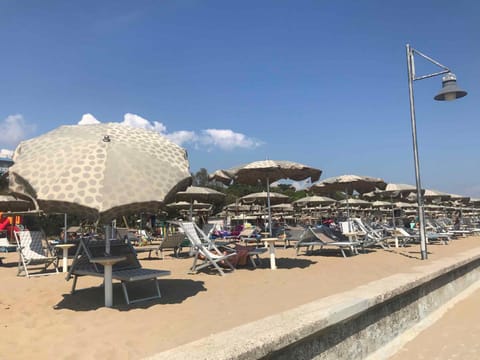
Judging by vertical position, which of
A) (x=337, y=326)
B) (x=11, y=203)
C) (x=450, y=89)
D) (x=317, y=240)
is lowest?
(x=337, y=326)

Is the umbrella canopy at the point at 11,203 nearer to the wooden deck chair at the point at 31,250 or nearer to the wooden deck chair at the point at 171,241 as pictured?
the wooden deck chair at the point at 31,250

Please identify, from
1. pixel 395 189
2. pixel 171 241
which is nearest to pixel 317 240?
pixel 171 241

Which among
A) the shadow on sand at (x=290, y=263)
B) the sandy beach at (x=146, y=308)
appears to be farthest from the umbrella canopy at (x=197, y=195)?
the sandy beach at (x=146, y=308)

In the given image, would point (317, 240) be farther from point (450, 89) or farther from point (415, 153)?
point (450, 89)

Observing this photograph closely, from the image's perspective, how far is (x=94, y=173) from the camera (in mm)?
4133

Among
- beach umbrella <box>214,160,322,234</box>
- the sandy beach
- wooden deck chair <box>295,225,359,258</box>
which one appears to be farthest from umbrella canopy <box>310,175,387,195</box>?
the sandy beach

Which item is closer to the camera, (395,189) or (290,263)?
(290,263)

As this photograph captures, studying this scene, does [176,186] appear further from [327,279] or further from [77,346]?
[327,279]

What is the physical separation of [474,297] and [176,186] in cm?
498

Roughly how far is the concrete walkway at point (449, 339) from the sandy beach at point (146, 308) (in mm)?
1138

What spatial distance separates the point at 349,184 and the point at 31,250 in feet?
28.9

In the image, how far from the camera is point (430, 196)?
1861cm

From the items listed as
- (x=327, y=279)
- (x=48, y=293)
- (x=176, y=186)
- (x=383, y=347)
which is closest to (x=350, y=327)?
(x=383, y=347)

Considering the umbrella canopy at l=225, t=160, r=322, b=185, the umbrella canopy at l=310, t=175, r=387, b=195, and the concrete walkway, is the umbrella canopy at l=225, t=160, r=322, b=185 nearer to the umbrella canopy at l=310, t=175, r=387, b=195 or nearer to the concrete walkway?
the umbrella canopy at l=310, t=175, r=387, b=195
